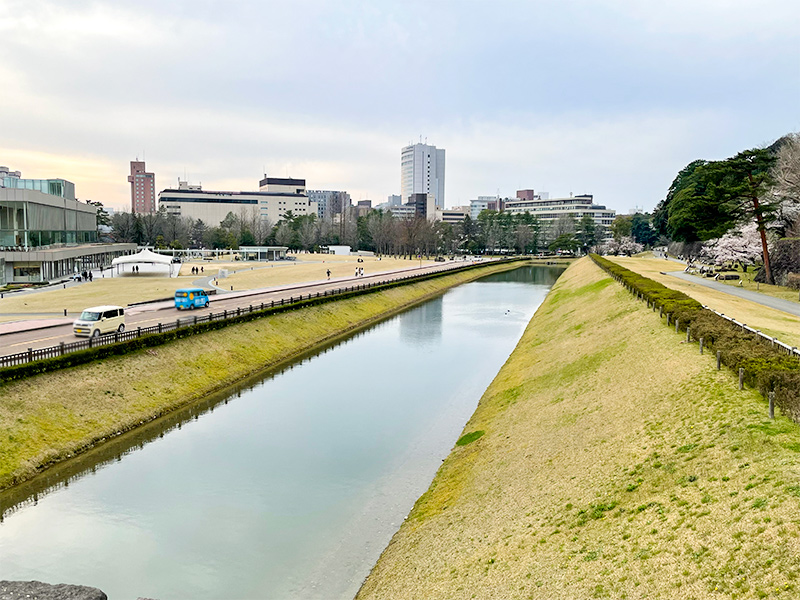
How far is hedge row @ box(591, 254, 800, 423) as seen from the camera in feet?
50.3

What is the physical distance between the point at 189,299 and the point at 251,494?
30273 mm

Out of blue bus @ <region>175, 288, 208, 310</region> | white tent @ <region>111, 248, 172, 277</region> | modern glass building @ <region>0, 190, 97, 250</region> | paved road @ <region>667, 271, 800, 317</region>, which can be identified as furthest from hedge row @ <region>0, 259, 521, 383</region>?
modern glass building @ <region>0, 190, 97, 250</region>

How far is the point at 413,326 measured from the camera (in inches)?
2254

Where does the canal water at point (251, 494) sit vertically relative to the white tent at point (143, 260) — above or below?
below

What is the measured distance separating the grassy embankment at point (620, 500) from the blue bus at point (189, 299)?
3106 centimetres

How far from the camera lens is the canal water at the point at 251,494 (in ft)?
51.9

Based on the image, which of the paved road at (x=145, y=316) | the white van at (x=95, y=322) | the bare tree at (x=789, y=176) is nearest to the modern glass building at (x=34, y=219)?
the paved road at (x=145, y=316)

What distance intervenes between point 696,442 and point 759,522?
4.73 metres

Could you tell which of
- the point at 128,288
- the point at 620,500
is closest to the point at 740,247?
the point at 620,500

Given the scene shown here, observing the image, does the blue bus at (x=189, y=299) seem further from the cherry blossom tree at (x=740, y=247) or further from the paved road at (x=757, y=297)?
the cherry blossom tree at (x=740, y=247)

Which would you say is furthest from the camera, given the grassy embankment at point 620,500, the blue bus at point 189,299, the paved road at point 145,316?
the blue bus at point 189,299

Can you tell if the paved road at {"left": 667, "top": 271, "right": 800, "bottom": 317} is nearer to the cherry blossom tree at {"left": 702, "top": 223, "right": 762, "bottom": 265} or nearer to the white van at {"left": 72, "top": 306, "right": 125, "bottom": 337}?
the cherry blossom tree at {"left": 702, "top": 223, "right": 762, "bottom": 265}

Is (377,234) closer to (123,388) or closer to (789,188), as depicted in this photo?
(789,188)

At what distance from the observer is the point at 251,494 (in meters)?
20.5
